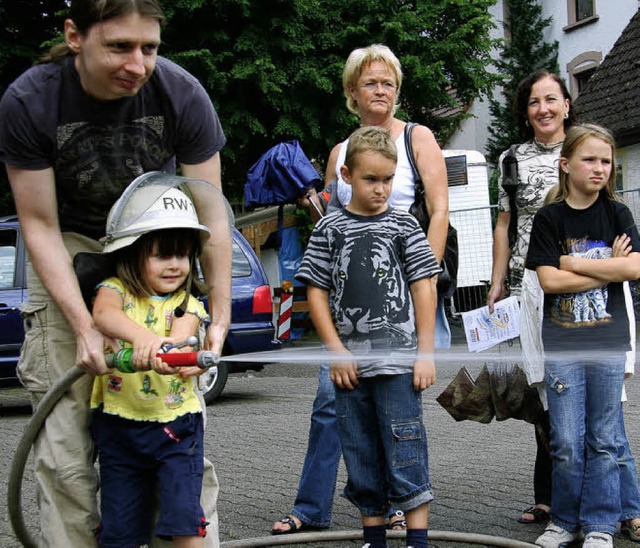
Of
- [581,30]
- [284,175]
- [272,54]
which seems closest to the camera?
[284,175]

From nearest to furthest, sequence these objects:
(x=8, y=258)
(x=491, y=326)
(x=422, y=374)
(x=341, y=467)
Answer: (x=422, y=374), (x=491, y=326), (x=341, y=467), (x=8, y=258)

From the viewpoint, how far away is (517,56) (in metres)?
32.3

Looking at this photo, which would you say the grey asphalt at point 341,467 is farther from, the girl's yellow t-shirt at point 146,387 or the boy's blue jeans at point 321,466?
the girl's yellow t-shirt at point 146,387

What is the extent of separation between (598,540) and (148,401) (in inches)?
82.6

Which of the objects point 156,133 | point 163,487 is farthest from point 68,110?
point 163,487

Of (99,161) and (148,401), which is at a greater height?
(99,161)

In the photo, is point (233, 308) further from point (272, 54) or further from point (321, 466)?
point (272, 54)

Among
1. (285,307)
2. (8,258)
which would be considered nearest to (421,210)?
(8,258)

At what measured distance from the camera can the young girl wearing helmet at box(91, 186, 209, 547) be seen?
136 inches

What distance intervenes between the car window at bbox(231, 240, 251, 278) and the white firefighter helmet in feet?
23.7

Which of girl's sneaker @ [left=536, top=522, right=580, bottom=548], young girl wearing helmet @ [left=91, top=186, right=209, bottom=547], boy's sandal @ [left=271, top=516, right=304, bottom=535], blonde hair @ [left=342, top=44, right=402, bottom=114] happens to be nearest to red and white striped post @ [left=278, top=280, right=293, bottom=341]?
boy's sandal @ [left=271, top=516, right=304, bottom=535]

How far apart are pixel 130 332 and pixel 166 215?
43 centimetres

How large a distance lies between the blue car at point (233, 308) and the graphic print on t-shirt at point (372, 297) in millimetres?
5724

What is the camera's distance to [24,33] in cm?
1900
